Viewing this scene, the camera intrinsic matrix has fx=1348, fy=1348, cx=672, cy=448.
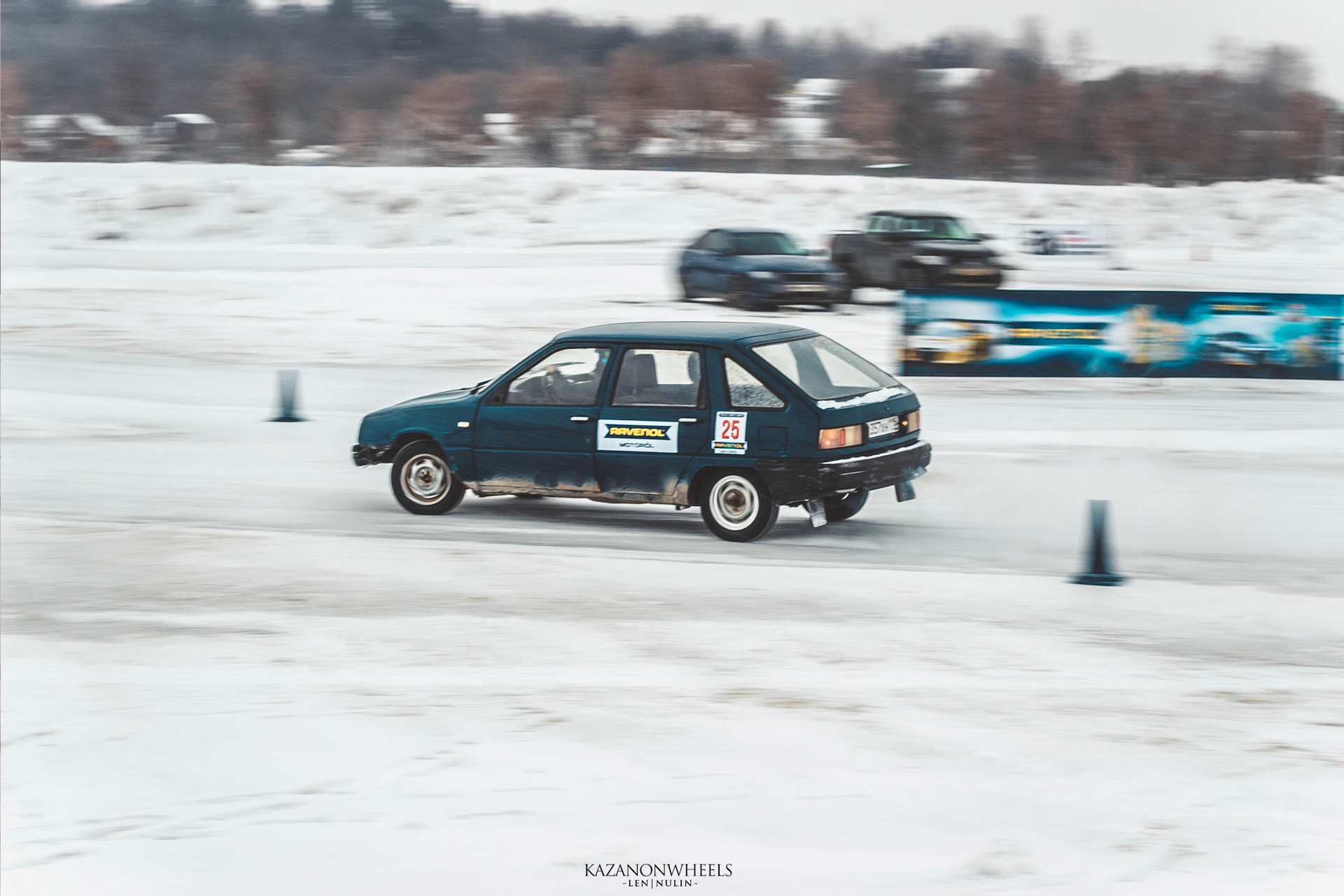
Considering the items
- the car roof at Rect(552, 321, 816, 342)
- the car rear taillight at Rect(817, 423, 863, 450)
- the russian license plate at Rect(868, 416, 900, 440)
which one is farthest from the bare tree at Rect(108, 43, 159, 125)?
the car rear taillight at Rect(817, 423, 863, 450)

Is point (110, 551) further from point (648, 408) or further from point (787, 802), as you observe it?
point (787, 802)

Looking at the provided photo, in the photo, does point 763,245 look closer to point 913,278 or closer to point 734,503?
point 913,278

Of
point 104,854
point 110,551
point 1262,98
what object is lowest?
point 104,854

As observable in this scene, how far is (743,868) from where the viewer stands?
467 cm

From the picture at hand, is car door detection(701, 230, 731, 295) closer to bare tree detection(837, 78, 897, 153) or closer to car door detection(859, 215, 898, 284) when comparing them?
car door detection(859, 215, 898, 284)

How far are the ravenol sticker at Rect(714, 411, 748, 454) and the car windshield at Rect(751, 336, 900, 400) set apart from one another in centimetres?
43

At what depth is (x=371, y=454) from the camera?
32.4ft

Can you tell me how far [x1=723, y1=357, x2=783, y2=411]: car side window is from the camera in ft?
28.3

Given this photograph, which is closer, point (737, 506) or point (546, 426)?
point (737, 506)

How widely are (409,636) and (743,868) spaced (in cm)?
292

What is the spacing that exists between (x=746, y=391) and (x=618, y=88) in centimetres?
3103

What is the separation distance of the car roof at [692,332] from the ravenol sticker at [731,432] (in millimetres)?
523

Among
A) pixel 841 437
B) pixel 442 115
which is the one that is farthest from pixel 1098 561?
pixel 442 115

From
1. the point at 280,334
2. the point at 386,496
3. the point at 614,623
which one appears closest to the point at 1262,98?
the point at 280,334
